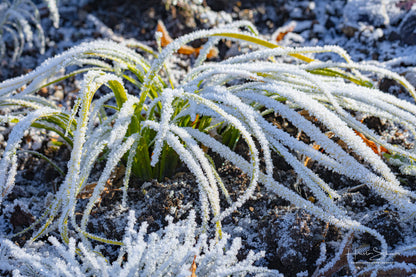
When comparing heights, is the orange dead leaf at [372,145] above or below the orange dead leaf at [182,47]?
below

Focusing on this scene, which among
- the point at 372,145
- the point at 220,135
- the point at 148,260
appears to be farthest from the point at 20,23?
the point at 372,145

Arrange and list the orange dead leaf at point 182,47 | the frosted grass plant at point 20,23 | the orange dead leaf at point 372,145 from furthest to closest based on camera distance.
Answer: the orange dead leaf at point 182,47 < the frosted grass plant at point 20,23 < the orange dead leaf at point 372,145

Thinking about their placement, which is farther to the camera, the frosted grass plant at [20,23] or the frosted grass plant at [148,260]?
the frosted grass plant at [20,23]

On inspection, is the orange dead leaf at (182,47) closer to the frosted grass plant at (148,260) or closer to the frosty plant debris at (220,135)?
the frosty plant debris at (220,135)

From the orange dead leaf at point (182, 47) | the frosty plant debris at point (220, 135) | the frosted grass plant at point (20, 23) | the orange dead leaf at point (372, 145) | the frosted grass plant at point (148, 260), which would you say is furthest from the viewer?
the orange dead leaf at point (182, 47)

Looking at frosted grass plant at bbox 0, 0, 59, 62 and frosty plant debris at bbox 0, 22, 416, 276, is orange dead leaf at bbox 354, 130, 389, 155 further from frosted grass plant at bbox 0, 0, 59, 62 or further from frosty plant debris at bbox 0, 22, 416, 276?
frosted grass plant at bbox 0, 0, 59, 62

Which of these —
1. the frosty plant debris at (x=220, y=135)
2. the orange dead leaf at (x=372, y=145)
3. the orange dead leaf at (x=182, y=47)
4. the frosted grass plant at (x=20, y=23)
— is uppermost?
the frosted grass plant at (x=20, y=23)

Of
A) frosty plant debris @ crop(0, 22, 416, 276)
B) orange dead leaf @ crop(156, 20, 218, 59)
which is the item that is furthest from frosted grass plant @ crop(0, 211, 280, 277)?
orange dead leaf @ crop(156, 20, 218, 59)

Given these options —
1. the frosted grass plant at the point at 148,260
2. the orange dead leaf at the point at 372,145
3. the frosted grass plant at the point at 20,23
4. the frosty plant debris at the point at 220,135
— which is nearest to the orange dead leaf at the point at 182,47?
the frosted grass plant at the point at 20,23

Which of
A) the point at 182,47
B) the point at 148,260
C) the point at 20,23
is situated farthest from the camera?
the point at 182,47

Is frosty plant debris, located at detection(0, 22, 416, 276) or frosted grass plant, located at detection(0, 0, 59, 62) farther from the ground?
frosted grass plant, located at detection(0, 0, 59, 62)

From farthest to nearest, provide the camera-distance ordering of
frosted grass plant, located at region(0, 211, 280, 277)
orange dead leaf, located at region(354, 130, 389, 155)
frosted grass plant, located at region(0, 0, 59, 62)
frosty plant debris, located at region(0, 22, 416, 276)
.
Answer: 1. frosted grass plant, located at region(0, 0, 59, 62)
2. orange dead leaf, located at region(354, 130, 389, 155)
3. frosty plant debris, located at region(0, 22, 416, 276)
4. frosted grass plant, located at region(0, 211, 280, 277)

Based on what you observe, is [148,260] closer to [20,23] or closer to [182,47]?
[182,47]
